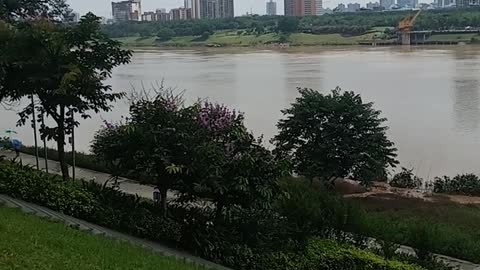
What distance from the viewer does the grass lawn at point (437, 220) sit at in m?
7.85

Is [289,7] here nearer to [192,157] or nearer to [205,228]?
[192,157]

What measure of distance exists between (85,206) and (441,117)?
18.1 metres

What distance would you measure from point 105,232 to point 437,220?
5.41 meters

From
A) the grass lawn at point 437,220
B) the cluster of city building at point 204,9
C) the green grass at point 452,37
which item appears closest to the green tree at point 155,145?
the grass lawn at point 437,220

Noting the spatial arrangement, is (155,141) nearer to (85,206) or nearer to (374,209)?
(85,206)

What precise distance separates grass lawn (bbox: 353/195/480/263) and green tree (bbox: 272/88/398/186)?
63 cm

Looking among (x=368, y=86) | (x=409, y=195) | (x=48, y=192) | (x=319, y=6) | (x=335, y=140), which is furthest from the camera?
(x=319, y=6)

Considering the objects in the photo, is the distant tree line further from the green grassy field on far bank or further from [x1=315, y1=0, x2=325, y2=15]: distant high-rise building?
[x1=315, y1=0, x2=325, y2=15]: distant high-rise building

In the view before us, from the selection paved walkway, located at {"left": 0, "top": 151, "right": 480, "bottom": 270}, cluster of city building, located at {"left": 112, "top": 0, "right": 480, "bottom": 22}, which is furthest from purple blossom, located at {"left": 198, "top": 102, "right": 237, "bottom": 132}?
cluster of city building, located at {"left": 112, "top": 0, "right": 480, "bottom": 22}

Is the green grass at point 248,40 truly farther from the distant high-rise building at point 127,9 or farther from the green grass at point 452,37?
the distant high-rise building at point 127,9

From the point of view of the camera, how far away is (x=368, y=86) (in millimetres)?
31078

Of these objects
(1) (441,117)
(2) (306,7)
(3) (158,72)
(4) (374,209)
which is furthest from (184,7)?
(4) (374,209)

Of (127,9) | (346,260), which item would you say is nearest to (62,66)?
(346,260)

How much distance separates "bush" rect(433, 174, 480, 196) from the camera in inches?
538
